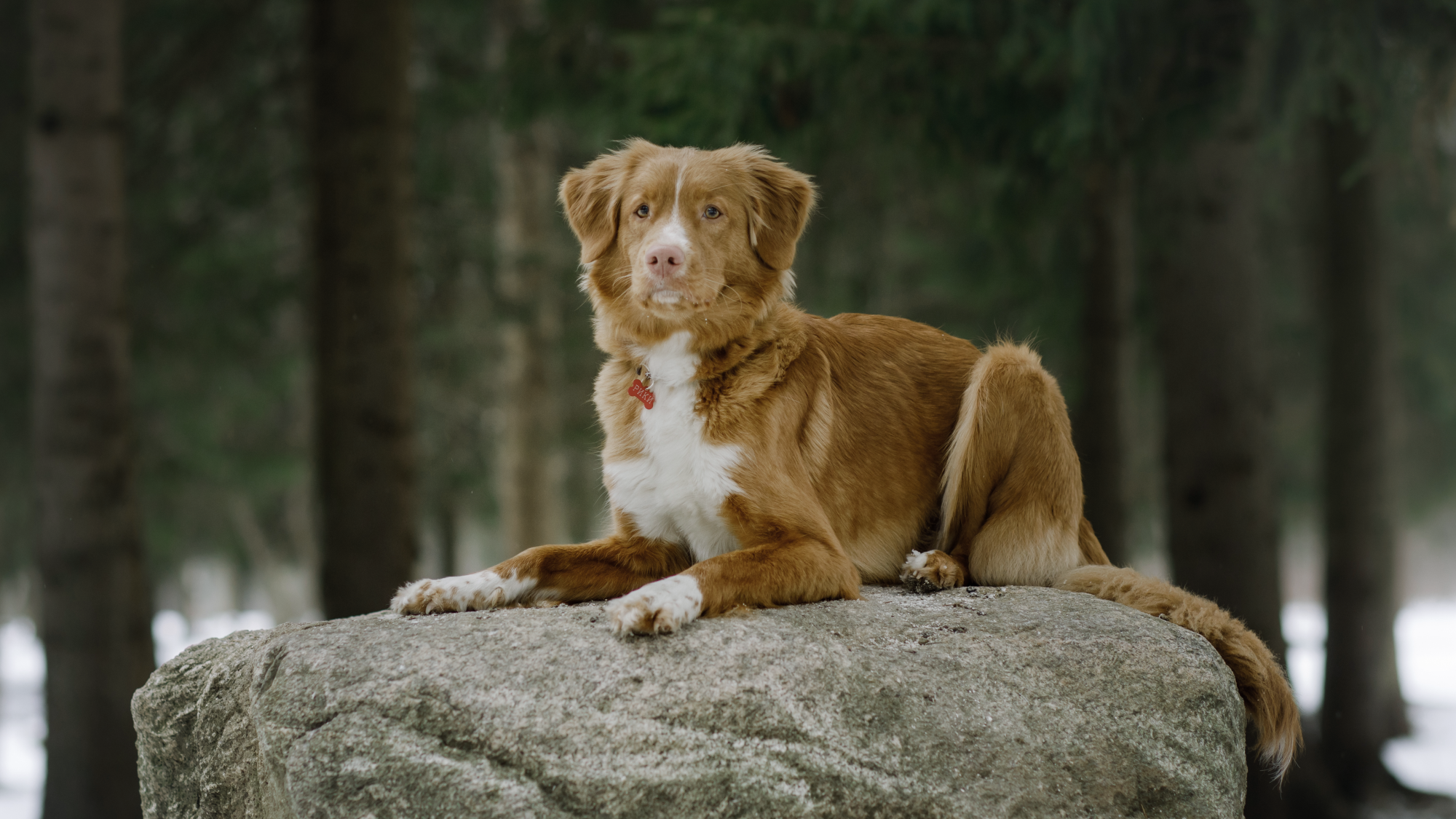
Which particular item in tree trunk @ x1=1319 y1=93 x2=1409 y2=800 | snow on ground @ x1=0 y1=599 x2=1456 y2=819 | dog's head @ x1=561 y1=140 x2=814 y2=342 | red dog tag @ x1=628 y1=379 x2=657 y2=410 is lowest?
snow on ground @ x1=0 y1=599 x2=1456 y2=819

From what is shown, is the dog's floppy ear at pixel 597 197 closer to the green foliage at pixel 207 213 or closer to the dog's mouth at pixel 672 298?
the dog's mouth at pixel 672 298

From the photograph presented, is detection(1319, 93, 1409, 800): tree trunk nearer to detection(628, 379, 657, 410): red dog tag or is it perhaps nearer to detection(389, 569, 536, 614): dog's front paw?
detection(628, 379, 657, 410): red dog tag

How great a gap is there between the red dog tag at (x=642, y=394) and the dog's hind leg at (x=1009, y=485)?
3.60 feet

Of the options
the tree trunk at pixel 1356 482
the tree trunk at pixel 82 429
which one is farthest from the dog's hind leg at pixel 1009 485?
the tree trunk at pixel 1356 482

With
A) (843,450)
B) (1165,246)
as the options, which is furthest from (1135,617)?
(1165,246)

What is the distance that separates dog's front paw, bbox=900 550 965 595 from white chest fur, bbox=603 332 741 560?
0.70 metres

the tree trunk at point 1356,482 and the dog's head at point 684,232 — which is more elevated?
the dog's head at point 684,232

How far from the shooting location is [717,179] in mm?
3410

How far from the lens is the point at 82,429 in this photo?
6457mm

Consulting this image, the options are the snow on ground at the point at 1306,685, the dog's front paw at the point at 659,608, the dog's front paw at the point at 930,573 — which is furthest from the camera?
the snow on ground at the point at 1306,685

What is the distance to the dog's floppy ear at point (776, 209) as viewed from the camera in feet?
11.6

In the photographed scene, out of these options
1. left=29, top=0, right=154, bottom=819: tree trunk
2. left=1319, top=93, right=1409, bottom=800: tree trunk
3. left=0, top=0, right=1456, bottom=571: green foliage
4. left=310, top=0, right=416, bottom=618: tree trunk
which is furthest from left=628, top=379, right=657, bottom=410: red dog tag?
left=1319, top=93, right=1409, bottom=800: tree trunk

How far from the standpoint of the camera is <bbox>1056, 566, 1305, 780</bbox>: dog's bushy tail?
11.0 ft

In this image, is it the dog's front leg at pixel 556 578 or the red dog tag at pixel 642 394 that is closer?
the dog's front leg at pixel 556 578
